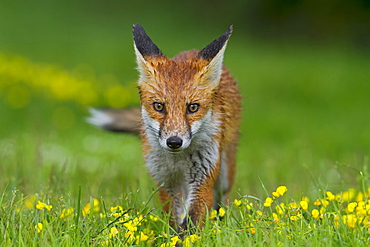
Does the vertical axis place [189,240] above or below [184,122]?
below

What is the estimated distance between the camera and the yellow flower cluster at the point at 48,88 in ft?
41.2

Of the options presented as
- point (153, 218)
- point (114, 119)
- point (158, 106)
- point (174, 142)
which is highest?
point (158, 106)

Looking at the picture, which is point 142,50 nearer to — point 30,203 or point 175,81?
point 175,81

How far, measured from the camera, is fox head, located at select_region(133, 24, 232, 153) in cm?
495

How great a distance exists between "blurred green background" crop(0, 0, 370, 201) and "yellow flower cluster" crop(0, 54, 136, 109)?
3 centimetres

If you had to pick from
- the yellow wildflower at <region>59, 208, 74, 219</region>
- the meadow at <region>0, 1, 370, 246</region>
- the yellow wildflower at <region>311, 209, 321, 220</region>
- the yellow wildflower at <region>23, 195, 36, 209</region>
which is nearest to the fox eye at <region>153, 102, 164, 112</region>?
the meadow at <region>0, 1, 370, 246</region>

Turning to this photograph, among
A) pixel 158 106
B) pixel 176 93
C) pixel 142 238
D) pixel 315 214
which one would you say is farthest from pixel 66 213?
pixel 315 214

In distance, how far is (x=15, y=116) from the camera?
40.0 ft

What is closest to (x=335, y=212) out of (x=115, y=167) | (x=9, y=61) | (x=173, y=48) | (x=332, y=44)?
(x=115, y=167)

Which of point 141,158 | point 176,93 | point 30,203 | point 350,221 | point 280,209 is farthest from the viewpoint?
point 141,158

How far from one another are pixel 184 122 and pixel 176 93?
0.28 metres

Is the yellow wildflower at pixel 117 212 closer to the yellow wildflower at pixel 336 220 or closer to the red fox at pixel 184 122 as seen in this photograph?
the red fox at pixel 184 122

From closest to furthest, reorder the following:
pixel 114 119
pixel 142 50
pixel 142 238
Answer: pixel 142 238 → pixel 142 50 → pixel 114 119

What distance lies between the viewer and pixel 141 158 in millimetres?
6289
